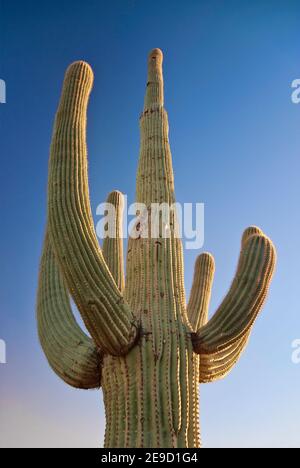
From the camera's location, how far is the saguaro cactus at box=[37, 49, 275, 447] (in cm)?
480

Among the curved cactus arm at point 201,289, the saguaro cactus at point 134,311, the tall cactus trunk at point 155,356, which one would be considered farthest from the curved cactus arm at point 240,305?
the curved cactus arm at point 201,289

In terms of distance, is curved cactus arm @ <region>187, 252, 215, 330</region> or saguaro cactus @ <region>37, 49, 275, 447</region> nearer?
saguaro cactus @ <region>37, 49, 275, 447</region>

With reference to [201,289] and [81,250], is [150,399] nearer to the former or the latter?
[81,250]

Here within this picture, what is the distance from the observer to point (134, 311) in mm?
5391

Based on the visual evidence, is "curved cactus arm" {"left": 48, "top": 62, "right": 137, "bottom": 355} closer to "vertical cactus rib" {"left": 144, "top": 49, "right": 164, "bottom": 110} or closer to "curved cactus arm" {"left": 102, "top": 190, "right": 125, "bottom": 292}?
"curved cactus arm" {"left": 102, "top": 190, "right": 125, "bottom": 292}

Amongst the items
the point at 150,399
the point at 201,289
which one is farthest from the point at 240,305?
the point at 201,289

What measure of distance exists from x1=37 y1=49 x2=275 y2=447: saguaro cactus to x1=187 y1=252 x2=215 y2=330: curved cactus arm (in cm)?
6

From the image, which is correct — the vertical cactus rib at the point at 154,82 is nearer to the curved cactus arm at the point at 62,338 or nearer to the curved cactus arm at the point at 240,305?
the curved cactus arm at the point at 62,338

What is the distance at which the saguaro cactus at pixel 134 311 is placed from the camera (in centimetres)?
480

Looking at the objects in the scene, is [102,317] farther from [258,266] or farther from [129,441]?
[258,266]

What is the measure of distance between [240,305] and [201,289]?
5.09ft

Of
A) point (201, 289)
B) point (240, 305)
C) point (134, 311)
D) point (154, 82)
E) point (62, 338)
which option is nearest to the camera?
point (240, 305)

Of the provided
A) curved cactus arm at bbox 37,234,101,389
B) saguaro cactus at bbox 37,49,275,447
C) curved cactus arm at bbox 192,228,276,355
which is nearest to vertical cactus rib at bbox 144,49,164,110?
saguaro cactus at bbox 37,49,275,447

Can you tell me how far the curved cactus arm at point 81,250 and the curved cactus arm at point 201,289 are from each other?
154 cm
